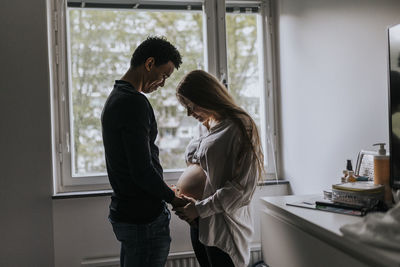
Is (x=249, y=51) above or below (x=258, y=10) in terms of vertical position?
below

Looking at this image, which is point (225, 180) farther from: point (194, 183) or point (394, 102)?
point (394, 102)

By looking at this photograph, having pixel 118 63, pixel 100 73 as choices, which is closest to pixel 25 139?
pixel 100 73

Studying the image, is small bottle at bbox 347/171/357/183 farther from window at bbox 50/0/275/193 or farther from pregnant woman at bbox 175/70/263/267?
window at bbox 50/0/275/193

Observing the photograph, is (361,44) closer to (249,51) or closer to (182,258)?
(249,51)

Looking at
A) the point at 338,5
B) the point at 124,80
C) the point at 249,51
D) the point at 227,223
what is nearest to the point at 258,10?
the point at 249,51

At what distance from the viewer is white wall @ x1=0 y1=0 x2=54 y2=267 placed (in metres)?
2.11

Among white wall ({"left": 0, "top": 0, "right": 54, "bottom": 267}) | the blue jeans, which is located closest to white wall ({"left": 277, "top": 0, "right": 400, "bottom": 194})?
the blue jeans

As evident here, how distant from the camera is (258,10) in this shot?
2564 millimetres

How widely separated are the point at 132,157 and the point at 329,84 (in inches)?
42.4

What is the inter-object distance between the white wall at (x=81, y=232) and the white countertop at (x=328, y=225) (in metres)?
0.99

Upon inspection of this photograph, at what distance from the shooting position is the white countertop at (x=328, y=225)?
0.95m

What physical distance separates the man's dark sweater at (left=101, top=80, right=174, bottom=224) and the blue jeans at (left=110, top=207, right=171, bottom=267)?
27 mm

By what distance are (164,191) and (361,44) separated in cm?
102

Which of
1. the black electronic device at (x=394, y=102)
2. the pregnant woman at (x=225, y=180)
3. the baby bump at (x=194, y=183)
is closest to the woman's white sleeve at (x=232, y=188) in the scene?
the pregnant woman at (x=225, y=180)
